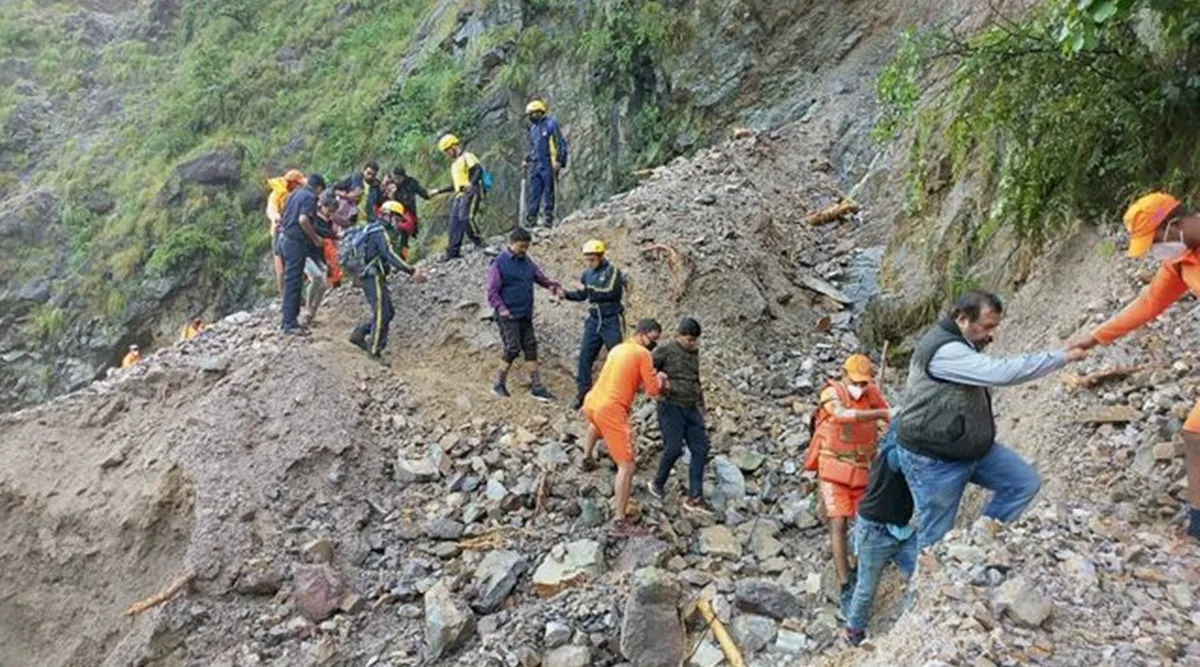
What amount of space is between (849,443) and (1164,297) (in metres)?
2.14

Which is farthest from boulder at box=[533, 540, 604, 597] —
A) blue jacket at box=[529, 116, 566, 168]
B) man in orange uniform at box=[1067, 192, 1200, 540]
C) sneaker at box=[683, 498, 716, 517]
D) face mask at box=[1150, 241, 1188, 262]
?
blue jacket at box=[529, 116, 566, 168]

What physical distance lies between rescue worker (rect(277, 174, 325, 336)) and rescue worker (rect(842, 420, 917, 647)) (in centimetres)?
645

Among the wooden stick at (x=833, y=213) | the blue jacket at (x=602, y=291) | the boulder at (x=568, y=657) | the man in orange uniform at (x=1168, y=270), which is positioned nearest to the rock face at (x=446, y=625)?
the boulder at (x=568, y=657)

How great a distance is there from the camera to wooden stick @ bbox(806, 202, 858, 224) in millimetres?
11875

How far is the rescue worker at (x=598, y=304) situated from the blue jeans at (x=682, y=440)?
4.85 feet

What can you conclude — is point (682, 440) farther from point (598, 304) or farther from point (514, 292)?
point (514, 292)

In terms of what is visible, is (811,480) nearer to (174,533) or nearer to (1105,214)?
(1105,214)

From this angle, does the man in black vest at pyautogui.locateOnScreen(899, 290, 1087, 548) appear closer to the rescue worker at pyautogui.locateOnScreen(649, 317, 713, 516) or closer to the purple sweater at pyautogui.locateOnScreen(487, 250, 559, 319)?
the rescue worker at pyautogui.locateOnScreen(649, 317, 713, 516)

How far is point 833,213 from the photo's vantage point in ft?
39.2

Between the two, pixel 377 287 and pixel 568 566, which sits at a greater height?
pixel 377 287

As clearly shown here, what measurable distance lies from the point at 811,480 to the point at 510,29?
13761 millimetres

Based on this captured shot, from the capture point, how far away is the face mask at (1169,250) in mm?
3918

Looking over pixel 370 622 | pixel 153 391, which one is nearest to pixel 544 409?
pixel 370 622

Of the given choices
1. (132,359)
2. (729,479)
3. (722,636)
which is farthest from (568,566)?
(132,359)
